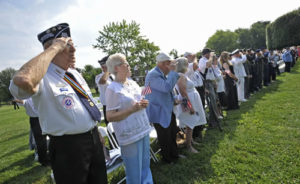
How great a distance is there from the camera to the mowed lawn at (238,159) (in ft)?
10.7

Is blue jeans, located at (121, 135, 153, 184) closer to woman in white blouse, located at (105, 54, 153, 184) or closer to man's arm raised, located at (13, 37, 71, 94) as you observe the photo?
woman in white blouse, located at (105, 54, 153, 184)

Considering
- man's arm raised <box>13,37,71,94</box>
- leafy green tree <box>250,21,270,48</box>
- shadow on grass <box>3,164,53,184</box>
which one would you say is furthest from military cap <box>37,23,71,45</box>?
leafy green tree <box>250,21,270,48</box>

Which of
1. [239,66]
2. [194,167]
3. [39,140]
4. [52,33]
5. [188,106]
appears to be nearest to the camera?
[52,33]

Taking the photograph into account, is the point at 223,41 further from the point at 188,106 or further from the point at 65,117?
the point at 65,117

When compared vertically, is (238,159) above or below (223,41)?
below

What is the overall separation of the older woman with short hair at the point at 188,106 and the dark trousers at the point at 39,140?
3.80 metres

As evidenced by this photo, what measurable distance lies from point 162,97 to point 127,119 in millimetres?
1278

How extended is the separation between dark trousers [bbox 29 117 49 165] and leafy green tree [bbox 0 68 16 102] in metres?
70.6

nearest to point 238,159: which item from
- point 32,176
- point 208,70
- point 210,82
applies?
point 210,82

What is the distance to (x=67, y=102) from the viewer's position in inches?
63.7

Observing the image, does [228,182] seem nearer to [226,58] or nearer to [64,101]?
[64,101]

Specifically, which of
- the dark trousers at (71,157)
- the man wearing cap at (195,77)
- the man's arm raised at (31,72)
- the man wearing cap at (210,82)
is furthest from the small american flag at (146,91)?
the man wearing cap at (210,82)

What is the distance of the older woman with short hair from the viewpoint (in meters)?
4.01

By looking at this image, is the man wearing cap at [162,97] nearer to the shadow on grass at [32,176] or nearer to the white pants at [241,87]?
the shadow on grass at [32,176]
